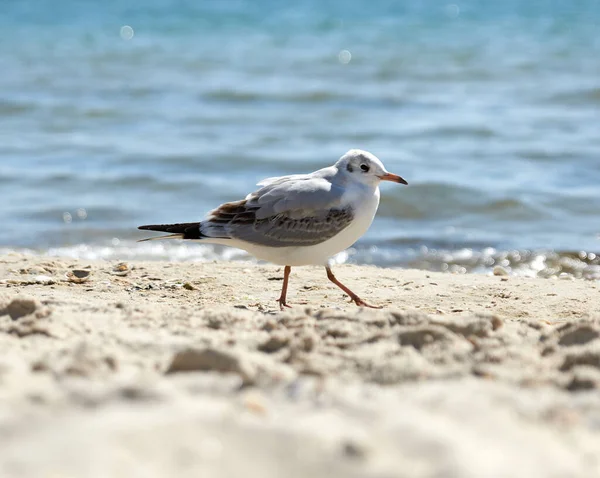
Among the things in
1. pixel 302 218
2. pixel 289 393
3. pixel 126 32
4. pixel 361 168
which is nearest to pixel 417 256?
pixel 361 168

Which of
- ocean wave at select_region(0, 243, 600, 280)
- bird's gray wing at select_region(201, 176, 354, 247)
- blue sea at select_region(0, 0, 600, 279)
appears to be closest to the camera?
bird's gray wing at select_region(201, 176, 354, 247)

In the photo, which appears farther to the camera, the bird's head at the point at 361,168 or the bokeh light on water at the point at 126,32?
the bokeh light on water at the point at 126,32

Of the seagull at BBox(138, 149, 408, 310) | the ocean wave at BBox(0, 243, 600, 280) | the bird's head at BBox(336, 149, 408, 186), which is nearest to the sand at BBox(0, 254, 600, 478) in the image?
the seagull at BBox(138, 149, 408, 310)

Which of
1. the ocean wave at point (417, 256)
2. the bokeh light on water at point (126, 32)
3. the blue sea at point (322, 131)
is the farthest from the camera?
the bokeh light on water at point (126, 32)

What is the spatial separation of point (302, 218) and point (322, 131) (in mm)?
7449

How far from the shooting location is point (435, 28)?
24062mm

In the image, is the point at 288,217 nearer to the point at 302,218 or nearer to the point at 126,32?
the point at 302,218

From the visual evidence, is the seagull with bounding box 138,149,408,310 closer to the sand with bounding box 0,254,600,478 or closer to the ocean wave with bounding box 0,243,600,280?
the sand with bounding box 0,254,600,478

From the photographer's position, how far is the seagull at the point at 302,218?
5.30 meters

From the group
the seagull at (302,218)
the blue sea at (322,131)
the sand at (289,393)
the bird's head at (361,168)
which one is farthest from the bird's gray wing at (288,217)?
the blue sea at (322,131)

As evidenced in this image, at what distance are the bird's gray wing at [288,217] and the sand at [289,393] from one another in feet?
1.53

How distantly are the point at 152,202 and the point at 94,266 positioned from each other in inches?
118

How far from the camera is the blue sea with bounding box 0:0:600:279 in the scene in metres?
8.37

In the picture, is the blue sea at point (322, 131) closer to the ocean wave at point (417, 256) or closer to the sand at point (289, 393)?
the ocean wave at point (417, 256)
